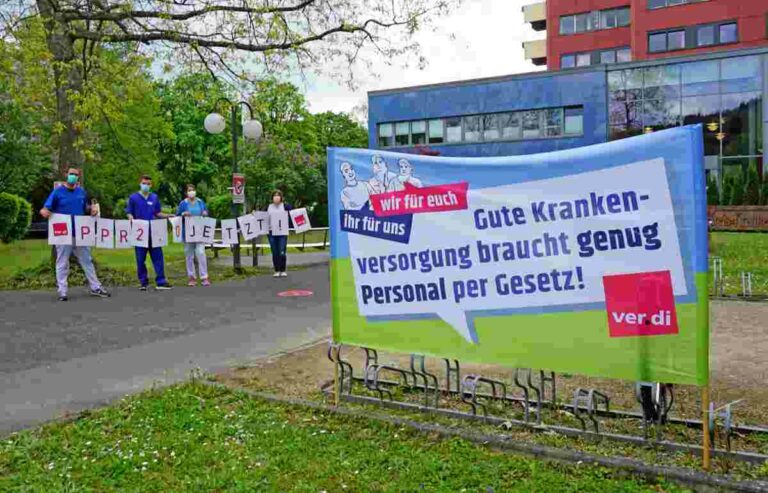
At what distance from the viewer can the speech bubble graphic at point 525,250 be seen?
411 centimetres

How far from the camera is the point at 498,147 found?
4562 cm

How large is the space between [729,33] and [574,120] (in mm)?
15615

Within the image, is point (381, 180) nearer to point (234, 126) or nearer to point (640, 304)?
point (640, 304)

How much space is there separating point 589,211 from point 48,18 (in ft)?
45.3

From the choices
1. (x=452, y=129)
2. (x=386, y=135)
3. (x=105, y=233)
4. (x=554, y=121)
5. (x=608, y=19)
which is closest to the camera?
(x=105, y=233)

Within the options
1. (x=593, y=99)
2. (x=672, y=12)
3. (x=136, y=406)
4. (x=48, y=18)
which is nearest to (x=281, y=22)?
(x=48, y=18)

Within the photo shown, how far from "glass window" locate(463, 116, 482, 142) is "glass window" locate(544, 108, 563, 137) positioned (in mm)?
4713

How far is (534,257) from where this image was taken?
14.8 feet

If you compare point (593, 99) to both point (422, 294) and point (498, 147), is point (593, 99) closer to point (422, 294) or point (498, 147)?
point (498, 147)

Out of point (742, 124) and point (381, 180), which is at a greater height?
point (742, 124)

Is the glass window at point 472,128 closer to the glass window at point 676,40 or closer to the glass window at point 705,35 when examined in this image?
the glass window at point 676,40

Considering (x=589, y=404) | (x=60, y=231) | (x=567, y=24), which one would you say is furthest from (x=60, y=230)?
(x=567, y=24)

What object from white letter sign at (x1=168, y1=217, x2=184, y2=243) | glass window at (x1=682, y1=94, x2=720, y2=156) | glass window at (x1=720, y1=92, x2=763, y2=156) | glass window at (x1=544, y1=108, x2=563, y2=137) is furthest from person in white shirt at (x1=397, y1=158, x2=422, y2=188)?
glass window at (x1=544, y1=108, x2=563, y2=137)

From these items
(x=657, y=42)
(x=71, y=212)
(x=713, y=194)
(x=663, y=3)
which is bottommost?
(x=71, y=212)
